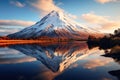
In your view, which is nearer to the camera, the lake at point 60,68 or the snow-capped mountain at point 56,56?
the lake at point 60,68

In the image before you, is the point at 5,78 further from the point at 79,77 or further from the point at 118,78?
the point at 118,78

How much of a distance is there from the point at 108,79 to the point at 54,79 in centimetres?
601

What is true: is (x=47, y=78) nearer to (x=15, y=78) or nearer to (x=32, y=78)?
(x=32, y=78)

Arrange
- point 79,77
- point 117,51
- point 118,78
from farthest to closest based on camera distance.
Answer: point 117,51
point 79,77
point 118,78

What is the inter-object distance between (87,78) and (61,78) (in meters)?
3.04

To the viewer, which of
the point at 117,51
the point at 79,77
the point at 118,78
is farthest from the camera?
the point at 117,51

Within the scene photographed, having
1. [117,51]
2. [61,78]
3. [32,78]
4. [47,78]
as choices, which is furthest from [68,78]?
[117,51]

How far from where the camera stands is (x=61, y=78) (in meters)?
25.1

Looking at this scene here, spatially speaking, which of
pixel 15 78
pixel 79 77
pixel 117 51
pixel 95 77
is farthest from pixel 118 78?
pixel 117 51

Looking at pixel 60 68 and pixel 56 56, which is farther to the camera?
pixel 56 56

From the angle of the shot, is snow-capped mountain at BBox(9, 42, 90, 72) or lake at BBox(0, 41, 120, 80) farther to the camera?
snow-capped mountain at BBox(9, 42, 90, 72)

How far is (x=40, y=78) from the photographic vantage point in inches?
994

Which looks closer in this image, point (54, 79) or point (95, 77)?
point (54, 79)

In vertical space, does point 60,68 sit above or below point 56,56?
above
